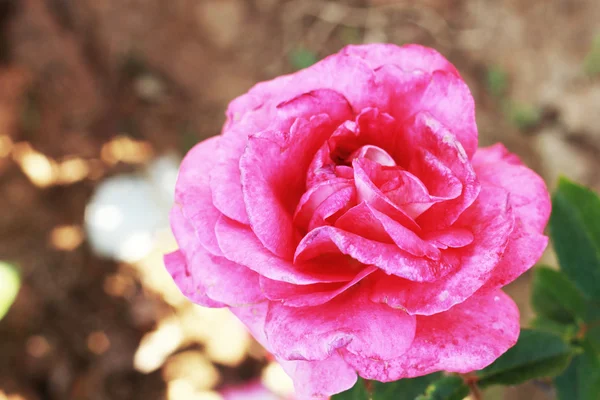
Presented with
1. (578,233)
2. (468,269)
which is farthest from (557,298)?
(468,269)

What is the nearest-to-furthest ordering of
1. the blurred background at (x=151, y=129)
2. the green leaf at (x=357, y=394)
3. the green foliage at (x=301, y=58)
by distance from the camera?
1. the green leaf at (x=357, y=394)
2. the blurred background at (x=151, y=129)
3. the green foliage at (x=301, y=58)

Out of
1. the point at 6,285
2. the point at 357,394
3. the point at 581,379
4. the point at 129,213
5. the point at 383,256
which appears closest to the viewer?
the point at 383,256

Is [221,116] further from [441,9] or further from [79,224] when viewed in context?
[441,9]

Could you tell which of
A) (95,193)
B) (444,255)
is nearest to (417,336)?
(444,255)

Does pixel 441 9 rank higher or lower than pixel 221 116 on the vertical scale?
higher

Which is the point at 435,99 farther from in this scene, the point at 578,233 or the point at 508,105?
the point at 508,105

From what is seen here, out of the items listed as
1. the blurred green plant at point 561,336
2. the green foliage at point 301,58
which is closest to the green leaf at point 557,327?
the blurred green plant at point 561,336

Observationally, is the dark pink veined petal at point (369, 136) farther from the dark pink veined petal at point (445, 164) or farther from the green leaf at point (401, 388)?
the green leaf at point (401, 388)
